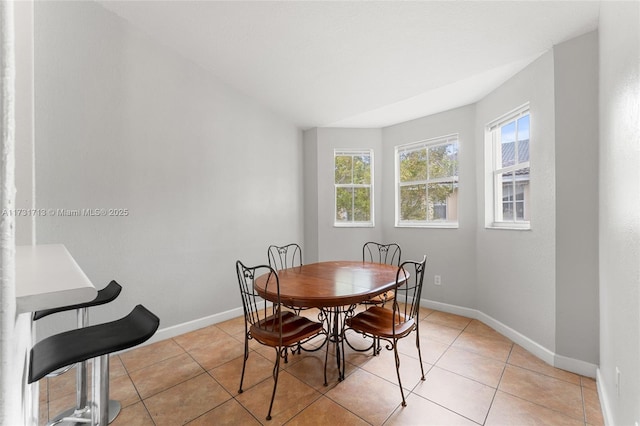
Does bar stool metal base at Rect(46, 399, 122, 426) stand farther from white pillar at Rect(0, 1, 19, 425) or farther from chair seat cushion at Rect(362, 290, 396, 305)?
chair seat cushion at Rect(362, 290, 396, 305)

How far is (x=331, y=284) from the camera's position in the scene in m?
2.02

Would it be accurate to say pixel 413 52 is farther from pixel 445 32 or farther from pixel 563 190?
pixel 563 190

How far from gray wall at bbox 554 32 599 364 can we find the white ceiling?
24 centimetres

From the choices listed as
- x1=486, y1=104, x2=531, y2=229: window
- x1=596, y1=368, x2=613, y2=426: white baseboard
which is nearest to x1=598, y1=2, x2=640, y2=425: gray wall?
x1=596, y1=368, x2=613, y2=426: white baseboard

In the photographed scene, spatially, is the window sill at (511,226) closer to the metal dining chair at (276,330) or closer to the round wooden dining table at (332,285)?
the round wooden dining table at (332,285)

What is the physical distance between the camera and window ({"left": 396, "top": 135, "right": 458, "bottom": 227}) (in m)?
3.49

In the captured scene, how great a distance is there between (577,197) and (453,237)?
4.64ft

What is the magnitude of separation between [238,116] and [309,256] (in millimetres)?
2265

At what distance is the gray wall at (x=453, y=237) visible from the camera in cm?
324

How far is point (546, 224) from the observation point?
2.25 m

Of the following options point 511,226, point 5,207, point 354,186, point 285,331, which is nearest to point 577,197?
point 511,226

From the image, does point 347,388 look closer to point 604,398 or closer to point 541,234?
point 604,398

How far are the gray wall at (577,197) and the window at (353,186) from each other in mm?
2357

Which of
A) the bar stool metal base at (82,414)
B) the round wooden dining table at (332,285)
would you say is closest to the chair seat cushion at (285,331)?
the round wooden dining table at (332,285)
